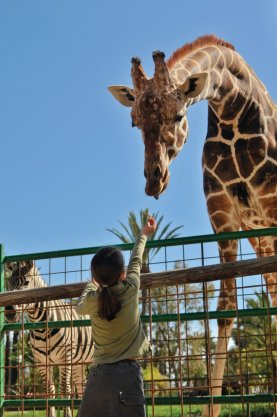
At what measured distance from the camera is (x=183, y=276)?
4.90 m

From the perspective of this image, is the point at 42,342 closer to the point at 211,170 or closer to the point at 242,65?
the point at 211,170

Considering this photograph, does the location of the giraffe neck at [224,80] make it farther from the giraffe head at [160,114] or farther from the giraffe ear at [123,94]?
the giraffe ear at [123,94]

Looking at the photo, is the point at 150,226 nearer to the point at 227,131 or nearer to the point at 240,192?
the point at 240,192

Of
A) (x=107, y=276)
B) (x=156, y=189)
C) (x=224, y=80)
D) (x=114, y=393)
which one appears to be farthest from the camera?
(x=224, y=80)

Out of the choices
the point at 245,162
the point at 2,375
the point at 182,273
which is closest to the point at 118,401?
the point at 182,273

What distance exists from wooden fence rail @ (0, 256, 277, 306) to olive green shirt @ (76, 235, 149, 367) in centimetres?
77

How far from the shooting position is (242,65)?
776cm

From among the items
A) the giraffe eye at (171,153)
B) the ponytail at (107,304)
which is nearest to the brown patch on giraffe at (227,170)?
the giraffe eye at (171,153)

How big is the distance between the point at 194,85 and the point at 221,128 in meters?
0.89

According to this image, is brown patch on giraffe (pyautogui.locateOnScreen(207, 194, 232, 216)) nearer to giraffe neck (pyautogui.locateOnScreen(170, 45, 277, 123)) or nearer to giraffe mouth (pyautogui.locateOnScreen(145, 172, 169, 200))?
giraffe neck (pyautogui.locateOnScreen(170, 45, 277, 123))

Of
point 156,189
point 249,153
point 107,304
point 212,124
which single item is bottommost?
point 107,304

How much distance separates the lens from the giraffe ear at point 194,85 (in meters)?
6.71

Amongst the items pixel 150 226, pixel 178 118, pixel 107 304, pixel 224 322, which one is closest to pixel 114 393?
pixel 107 304

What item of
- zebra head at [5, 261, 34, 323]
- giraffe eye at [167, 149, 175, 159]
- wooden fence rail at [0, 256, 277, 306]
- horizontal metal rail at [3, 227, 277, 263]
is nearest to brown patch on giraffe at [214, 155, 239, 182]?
giraffe eye at [167, 149, 175, 159]
